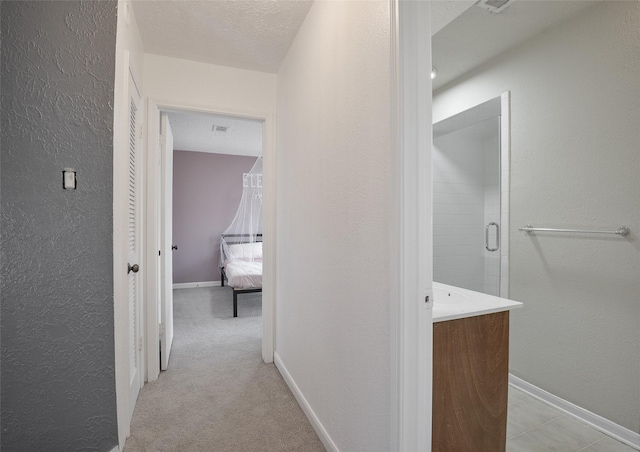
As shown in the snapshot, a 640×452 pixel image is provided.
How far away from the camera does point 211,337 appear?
346cm

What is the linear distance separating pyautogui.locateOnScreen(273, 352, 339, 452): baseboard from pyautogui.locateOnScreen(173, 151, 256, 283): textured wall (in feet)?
12.7

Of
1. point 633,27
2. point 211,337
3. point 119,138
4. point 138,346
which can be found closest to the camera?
point 119,138

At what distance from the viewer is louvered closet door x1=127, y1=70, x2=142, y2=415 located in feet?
6.68

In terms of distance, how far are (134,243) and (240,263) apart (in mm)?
2915

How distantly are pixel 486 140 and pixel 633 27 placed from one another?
5.86 feet

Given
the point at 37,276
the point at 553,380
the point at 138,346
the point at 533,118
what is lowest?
the point at 553,380

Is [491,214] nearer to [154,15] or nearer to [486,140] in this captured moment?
[486,140]

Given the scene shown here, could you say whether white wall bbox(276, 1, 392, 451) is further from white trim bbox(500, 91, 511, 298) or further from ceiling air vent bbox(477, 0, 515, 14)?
white trim bbox(500, 91, 511, 298)

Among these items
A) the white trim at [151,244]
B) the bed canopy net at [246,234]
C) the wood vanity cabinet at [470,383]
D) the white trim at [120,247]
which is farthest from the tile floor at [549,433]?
the bed canopy net at [246,234]

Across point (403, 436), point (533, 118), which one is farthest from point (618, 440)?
point (533, 118)

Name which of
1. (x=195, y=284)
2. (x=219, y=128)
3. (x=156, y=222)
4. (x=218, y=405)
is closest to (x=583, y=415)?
(x=218, y=405)

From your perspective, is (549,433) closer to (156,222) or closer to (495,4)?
(495,4)

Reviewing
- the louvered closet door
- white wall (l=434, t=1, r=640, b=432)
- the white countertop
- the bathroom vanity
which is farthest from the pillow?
the bathroom vanity

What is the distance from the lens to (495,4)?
1.95 metres
